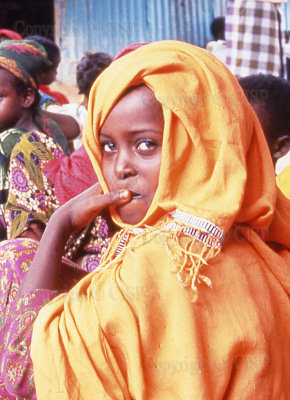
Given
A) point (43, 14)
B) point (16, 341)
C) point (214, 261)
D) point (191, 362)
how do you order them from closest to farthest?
point (191, 362) → point (214, 261) → point (16, 341) → point (43, 14)

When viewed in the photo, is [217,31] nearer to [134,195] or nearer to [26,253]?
[26,253]

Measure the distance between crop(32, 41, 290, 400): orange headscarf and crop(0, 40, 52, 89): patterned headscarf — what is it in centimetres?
197

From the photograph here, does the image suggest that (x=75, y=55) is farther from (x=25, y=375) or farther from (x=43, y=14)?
(x=25, y=375)

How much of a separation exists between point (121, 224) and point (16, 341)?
0.48 meters

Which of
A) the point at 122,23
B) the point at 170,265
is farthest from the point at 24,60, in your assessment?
the point at 122,23

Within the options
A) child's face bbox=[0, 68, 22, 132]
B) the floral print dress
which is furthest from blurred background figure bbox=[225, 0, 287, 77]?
the floral print dress

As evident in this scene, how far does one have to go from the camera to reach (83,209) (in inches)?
77.2

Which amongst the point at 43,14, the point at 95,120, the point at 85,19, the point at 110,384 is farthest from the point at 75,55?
the point at 110,384

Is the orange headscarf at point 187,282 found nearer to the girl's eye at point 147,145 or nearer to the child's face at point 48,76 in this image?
the girl's eye at point 147,145

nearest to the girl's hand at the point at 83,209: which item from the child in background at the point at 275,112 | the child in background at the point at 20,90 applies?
the child in background at the point at 275,112

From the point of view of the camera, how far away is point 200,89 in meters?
1.71

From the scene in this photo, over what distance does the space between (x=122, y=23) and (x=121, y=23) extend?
0.02 m

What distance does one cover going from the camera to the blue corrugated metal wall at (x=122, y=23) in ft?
25.8

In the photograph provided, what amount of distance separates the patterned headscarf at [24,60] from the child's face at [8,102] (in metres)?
0.06
